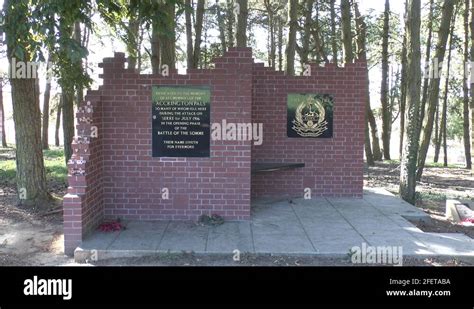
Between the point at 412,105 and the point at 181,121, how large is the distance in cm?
562

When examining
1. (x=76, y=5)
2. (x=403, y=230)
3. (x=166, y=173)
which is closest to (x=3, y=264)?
(x=166, y=173)

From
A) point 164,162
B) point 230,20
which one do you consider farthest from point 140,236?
point 230,20

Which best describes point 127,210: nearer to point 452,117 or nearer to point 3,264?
point 3,264

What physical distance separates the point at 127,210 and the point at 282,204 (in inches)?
131

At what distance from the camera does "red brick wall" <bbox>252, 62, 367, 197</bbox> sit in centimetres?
1073

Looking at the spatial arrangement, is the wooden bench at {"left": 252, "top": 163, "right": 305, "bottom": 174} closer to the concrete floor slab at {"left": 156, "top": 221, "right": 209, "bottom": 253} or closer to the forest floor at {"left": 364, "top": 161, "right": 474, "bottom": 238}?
the concrete floor slab at {"left": 156, "top": 221, "right": 209, "bottom": 253}

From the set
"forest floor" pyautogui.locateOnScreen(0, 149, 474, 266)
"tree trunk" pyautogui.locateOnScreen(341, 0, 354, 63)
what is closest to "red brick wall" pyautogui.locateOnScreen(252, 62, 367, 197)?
"forest floor" pyautogui.locateOnScreen(0, 149, 474, 266)

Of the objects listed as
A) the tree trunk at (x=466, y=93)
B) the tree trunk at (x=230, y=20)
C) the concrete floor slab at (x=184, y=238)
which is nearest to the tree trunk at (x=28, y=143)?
the concrete floor slab at (x=184, y=238)

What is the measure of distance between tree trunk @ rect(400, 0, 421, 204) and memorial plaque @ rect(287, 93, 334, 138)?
73.1 inches

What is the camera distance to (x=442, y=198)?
12805 mm

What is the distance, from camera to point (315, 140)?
10.8 meters

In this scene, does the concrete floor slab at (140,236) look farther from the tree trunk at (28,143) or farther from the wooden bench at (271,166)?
the tree trunk at (28,143)

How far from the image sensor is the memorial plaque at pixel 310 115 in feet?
35.1

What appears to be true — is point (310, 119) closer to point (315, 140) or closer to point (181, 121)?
point (315, 140)
